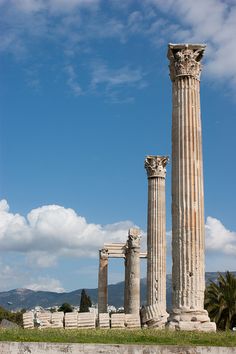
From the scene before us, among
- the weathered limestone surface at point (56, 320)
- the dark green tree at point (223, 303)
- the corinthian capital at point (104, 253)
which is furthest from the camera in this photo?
the corinthian capital at point (104, 253)

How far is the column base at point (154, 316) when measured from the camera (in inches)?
1249

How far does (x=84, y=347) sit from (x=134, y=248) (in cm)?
3467

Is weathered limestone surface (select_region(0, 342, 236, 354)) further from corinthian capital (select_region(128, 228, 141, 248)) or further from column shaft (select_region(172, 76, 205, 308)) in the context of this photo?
corinthian capital (select_region(128, 228, 141, 248))

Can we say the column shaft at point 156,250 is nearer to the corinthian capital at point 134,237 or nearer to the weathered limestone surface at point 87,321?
the weathered limestone surface at point 87,321

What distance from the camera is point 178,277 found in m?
22.5

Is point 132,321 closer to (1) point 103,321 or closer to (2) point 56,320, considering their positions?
(1) point 103,321

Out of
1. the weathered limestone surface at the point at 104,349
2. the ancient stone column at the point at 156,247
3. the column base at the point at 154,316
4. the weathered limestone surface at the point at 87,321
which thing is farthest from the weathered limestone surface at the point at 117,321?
the weathered limestone surface at the point at 104,349

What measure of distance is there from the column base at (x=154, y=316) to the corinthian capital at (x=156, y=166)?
7527mm

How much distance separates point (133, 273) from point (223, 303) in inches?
300

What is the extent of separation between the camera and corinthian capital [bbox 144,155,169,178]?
3491 cm

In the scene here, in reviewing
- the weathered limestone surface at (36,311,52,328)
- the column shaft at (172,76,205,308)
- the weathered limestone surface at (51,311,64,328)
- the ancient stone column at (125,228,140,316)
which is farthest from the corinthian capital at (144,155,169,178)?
the ancient stone column at (125,228,140,316)

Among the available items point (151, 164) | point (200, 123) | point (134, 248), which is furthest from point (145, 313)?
point (134, 248)

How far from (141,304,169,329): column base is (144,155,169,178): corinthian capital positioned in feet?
24.7

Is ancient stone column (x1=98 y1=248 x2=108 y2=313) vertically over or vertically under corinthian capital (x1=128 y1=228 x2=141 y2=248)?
under
